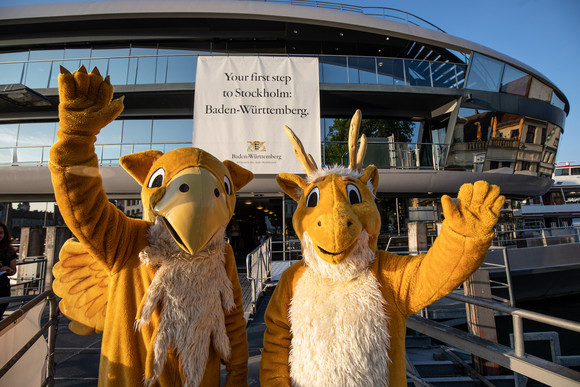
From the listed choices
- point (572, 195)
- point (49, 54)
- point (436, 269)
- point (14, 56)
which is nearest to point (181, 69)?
point (49, 54)

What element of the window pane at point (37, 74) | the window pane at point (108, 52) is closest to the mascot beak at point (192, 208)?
the window pane at point (37, 74)

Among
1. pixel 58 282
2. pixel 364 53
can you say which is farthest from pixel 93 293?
pixel 364 53

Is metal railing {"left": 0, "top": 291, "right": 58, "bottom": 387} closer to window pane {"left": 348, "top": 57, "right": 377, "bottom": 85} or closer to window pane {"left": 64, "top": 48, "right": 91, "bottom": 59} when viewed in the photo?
window pane {"left": 348, "top": 57, "right": 377, "bottom": 85}

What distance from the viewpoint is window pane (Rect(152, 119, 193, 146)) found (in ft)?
34.5

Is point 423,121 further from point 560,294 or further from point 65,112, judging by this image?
point 65,112

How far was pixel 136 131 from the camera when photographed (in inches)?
420

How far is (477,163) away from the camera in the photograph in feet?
34.4

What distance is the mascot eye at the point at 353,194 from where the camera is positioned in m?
1.78

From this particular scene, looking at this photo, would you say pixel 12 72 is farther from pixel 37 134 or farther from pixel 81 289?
pixel 81 289

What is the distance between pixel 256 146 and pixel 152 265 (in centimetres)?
445

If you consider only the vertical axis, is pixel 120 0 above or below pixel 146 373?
above

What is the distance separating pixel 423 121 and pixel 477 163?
2765 mm

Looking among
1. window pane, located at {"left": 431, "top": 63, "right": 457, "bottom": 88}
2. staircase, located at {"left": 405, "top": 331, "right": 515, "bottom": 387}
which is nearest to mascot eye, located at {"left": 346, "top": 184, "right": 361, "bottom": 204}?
staircase, located at {"left": 405, "top": 331, "right": 515, "bottom": 387}

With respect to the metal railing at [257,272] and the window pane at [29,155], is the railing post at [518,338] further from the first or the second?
the window pane at [29,155]
